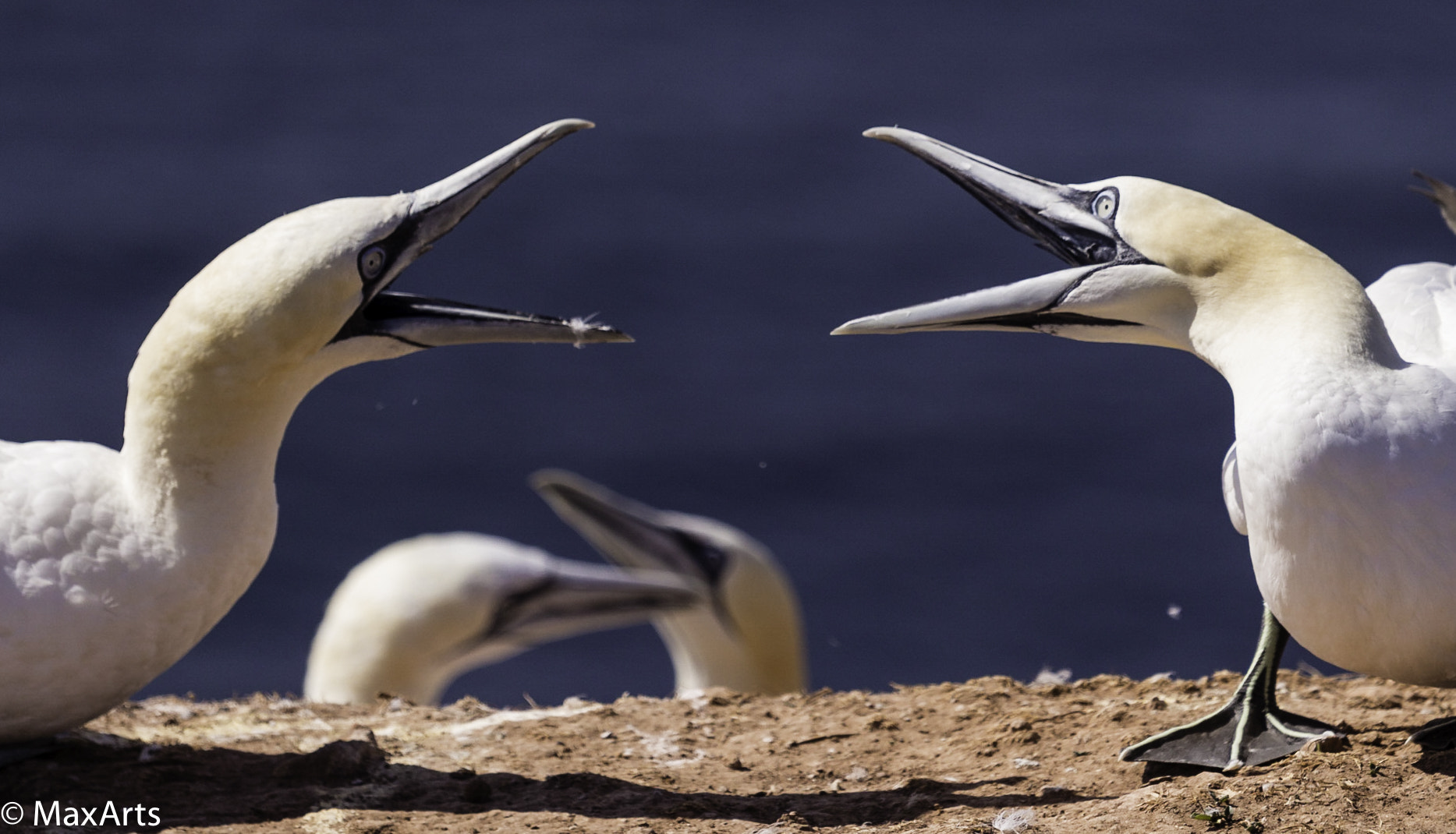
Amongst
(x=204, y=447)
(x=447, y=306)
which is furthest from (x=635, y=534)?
(x=204, y=447)

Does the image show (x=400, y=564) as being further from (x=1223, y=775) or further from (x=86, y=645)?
(x=1223, y=775)

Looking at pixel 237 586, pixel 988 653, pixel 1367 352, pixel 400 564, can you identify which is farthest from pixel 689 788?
pixel 988 653

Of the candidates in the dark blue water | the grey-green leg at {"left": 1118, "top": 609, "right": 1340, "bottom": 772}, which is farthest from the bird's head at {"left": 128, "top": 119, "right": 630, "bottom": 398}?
the dark blue water

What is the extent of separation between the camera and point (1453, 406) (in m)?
4.37

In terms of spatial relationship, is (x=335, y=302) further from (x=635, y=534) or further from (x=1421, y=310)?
(x=635, y=534)

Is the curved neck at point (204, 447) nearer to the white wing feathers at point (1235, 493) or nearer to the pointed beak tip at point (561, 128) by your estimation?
the pointed beak tip at point (561, 128)

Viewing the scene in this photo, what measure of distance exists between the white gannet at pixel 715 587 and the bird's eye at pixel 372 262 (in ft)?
24.4

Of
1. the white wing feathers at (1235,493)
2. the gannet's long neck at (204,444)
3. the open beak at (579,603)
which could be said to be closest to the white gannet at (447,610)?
the open beak at (579,603)

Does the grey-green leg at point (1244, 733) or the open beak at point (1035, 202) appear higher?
the open beak at point (1035, 202)

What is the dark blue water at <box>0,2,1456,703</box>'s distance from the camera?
16.8m

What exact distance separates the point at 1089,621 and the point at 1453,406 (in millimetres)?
12151

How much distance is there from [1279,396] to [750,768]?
1.85 metres

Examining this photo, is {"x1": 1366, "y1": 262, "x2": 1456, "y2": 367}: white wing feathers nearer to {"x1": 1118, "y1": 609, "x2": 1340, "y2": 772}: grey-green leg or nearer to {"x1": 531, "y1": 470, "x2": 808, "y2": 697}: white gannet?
{"x1": 1118, "y1": 609, "x2": 1340, "y2": 772}: grey-green leg

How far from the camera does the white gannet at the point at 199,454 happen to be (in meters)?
4.79
